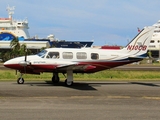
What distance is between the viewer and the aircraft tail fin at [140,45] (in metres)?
23.5

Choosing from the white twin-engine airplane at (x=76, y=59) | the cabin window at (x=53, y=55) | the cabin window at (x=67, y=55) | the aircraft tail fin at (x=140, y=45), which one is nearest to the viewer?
the white twin-engine airplane at (x=76, y=59)

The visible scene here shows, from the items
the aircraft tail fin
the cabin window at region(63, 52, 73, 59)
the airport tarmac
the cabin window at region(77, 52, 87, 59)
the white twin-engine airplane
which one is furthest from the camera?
the aircraft tail fin

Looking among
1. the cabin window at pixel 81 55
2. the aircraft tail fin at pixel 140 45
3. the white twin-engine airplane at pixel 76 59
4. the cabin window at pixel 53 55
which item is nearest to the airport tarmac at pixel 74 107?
the white twin-engine airplane at pixel 76 59

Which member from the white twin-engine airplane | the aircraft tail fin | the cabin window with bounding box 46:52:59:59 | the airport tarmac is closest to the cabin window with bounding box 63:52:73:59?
the white twin-engine airplane

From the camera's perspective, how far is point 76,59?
71.6 ft

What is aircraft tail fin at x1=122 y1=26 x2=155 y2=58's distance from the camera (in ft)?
77.2

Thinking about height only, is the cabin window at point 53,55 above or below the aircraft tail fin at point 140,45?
below

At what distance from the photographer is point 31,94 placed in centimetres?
1560

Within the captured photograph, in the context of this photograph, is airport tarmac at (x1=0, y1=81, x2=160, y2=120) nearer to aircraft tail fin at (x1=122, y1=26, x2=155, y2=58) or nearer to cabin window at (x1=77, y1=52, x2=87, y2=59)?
cabin window at (x1=77, y1=52, x2=87, y2=59)

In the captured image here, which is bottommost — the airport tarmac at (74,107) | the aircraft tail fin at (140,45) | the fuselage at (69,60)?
the airport tarmac at (74,107)

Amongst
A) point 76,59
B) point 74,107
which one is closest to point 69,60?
point 76,59

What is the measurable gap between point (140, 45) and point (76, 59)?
17.3ft

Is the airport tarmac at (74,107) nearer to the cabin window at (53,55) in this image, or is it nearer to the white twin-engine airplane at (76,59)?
the white twin-engine airplane at (76,59)

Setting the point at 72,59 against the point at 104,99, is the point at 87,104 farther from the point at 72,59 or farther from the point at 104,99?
the point at 72,59
